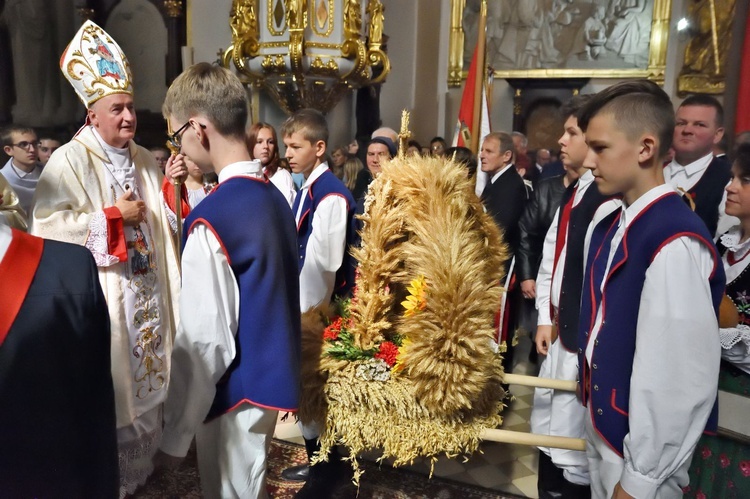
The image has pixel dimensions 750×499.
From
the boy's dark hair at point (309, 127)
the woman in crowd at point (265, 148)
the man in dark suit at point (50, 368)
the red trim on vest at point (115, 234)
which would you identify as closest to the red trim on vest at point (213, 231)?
the man in dark suit at point (50, 368)

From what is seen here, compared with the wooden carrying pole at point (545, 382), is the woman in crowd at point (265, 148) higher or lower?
higher

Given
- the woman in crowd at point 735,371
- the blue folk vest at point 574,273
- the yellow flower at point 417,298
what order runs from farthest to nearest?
the blue folk vest at point 574,273, the woman in crowd at point 735,371, the yellow flower at point 417,298

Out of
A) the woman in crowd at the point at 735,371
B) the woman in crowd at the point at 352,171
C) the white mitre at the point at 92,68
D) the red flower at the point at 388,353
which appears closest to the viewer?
the red flower at the point at 388,353

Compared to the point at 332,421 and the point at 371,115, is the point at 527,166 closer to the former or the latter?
the point at 371,115

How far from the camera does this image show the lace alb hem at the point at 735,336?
6.39 ft

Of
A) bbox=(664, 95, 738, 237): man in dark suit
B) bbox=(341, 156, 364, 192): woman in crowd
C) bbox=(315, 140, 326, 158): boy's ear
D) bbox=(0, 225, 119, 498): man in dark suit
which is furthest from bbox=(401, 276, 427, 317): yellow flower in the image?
bbox=(341, 156, 364, 192): woman in crowd

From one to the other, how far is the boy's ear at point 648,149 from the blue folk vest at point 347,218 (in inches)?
65.1

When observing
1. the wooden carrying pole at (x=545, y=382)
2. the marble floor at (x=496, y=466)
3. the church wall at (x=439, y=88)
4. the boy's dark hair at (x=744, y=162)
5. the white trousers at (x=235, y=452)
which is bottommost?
the marble floor at (x=496, y=466)

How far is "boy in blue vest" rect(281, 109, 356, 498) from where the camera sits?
2.86 metres

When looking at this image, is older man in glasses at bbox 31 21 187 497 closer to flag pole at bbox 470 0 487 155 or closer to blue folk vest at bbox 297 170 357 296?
blue folk vest at bbox 297 170 357 296

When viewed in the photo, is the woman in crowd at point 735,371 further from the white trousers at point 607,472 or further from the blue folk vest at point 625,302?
the white trousers at point 607,472

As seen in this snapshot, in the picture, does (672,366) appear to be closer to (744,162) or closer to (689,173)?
(744,162)

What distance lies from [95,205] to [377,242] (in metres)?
1.42

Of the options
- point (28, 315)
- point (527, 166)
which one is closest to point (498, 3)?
point (527, 166)
